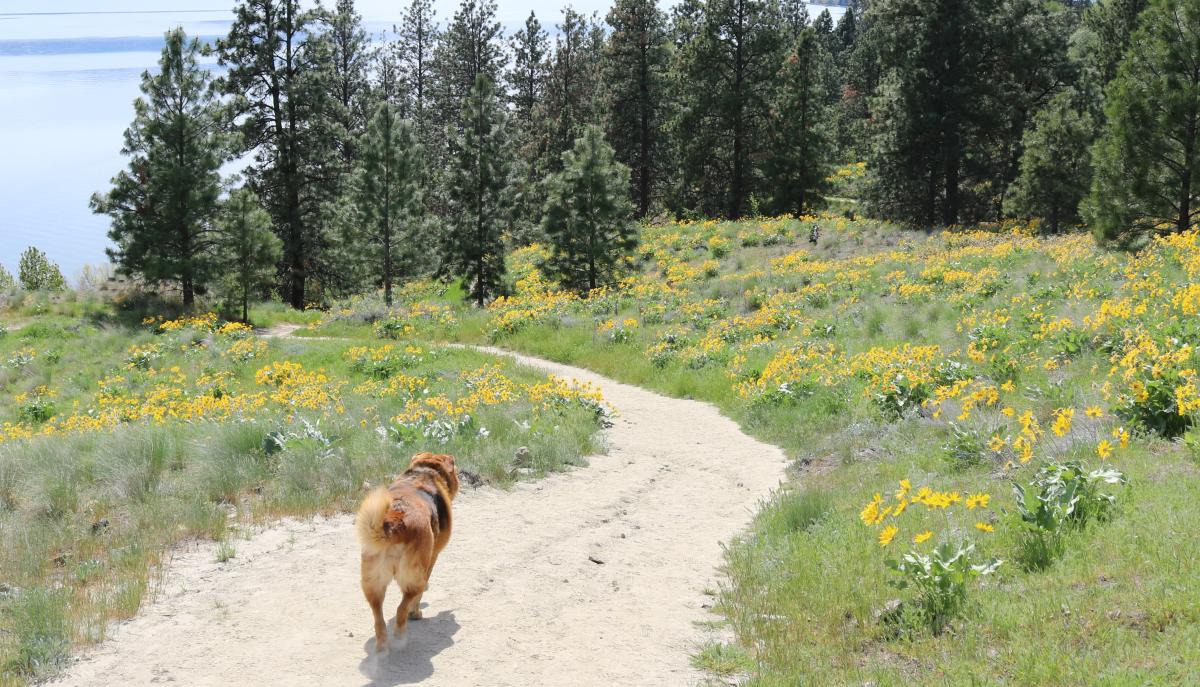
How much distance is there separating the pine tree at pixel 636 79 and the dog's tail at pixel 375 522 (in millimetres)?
45846

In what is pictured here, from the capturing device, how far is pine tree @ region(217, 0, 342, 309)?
114ft

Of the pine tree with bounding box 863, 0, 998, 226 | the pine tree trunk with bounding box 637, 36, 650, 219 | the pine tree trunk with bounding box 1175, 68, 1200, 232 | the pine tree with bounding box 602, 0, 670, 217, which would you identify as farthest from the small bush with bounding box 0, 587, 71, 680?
the pine tree trunk with bounding box 637, 36, 650, 219

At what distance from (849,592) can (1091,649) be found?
178 cm

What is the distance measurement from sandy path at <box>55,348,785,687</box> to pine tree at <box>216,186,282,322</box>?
2353 cm

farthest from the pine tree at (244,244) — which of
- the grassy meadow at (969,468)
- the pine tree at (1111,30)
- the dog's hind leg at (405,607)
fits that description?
the pine tree at (1111,30)

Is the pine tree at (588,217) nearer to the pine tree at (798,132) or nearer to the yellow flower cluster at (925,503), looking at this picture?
the pine tree at (798,132)

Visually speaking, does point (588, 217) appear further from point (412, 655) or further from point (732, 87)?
point (412, 655)

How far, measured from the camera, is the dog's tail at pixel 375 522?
15.9 ft

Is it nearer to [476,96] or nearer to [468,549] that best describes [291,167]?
[476,96]

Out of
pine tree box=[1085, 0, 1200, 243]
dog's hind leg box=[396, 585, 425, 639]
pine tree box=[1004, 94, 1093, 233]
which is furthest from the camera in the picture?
pine tree box=[1004, 94, 1093, 233]

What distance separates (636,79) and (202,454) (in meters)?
43.4

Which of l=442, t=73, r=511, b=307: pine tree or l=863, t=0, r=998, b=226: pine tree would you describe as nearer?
l=442, t=73, r=511, b=307: pine tree

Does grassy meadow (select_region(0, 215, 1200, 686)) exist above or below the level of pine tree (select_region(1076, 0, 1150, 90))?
below

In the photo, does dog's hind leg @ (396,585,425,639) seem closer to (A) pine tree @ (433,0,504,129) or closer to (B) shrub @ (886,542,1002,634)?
(B) shrub @ (886,542,1002,634)
